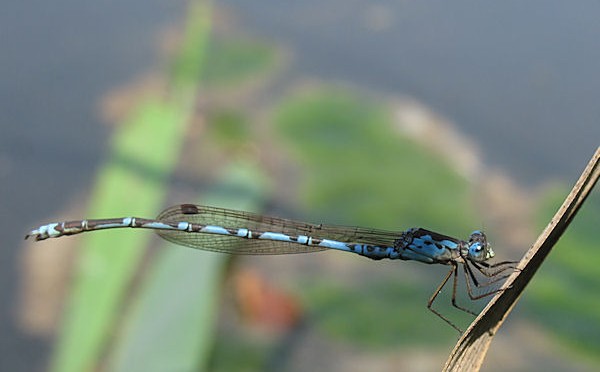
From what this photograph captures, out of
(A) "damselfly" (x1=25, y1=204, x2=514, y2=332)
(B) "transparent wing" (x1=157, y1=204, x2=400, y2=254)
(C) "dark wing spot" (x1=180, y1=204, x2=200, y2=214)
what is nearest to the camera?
(A) "damselfly" (x1=25, y1=204, x2=514, y2=332)

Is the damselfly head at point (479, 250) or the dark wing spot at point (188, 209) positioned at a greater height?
the dark wing spot at point (188, 209)

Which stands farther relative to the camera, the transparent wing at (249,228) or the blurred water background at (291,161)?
the blurred water background at (291,161)

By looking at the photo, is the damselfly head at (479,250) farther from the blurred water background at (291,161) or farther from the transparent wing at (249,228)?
the blurred water background at (291,161)

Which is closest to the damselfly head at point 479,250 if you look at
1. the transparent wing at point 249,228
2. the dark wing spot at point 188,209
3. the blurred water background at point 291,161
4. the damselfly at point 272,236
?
the damselfly at point 272,236

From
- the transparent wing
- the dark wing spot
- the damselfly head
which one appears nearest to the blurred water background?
the transparent wing

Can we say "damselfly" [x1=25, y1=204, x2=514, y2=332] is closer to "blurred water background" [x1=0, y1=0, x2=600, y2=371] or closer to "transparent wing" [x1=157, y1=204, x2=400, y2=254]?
"transparent wing" [x1=157, y1=204, x2=400, y2=254]

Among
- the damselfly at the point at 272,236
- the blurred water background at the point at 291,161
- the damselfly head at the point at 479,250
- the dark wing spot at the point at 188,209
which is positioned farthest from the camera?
the blurred water background at the point at 291,161

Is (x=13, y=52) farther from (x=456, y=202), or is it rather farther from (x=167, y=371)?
(x=167, y=371)

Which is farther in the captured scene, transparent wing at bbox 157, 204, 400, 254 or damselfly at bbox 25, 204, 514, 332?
transparent wing at bbox 157, 204, 400, 254
